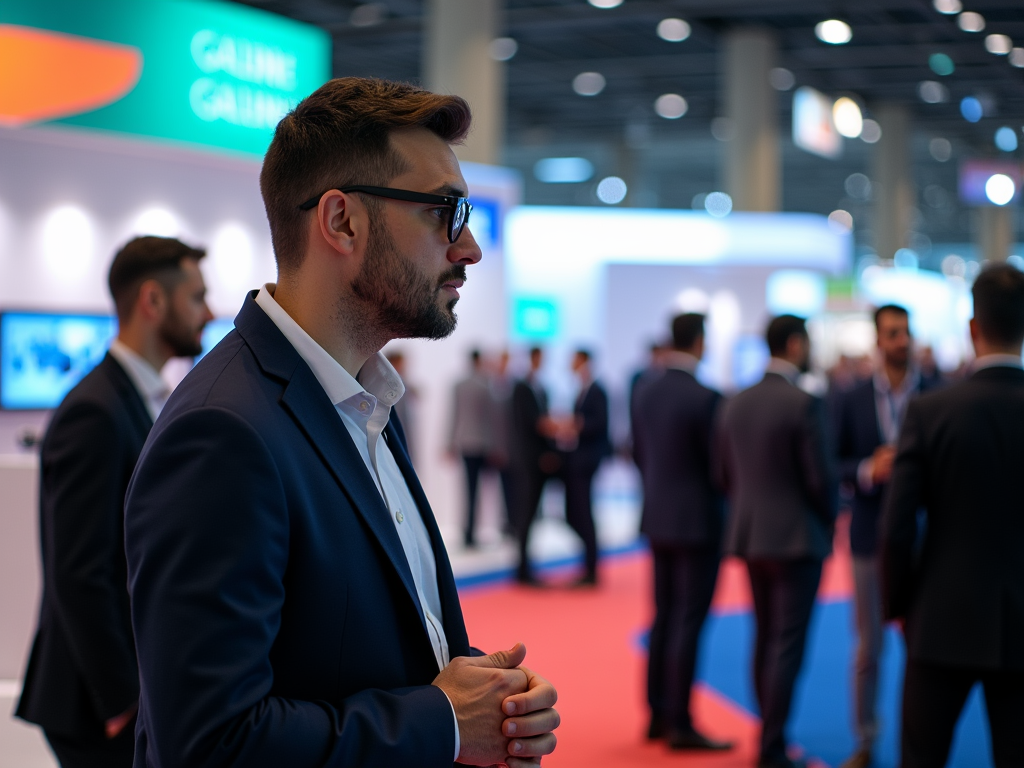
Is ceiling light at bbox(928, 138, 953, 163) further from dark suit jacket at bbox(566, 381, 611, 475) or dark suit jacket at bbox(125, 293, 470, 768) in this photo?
dark suit jacket at bbox(125, 293, 470, 768)

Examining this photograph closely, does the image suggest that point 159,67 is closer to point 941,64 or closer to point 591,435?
point 591,435

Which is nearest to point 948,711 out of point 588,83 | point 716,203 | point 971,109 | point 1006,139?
point 588,83

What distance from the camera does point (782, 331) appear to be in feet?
14.3

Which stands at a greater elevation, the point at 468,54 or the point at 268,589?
the point at 468,54

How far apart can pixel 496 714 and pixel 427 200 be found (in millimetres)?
660

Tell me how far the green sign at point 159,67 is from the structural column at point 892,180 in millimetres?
14005

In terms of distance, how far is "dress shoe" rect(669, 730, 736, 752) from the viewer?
14.9 feet

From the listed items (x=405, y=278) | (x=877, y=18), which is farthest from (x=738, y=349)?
(x=405, y=278)

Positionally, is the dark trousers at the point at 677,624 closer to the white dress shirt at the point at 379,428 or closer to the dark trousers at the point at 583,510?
the white dress shirt at the point at 379,428

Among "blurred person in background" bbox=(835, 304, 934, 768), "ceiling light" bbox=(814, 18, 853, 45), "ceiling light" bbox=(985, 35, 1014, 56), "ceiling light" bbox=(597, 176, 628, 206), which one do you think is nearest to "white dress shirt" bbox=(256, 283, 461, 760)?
"blurred person in background" bbox=(835, 304, 934, 768)

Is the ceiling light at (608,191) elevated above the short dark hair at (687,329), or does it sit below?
above

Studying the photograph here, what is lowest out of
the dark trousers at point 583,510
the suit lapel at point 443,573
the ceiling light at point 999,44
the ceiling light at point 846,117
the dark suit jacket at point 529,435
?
the dark trousers at point 583,510

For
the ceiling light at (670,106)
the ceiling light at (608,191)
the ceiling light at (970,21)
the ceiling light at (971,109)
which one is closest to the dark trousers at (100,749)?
the ceiling light at (970,21)

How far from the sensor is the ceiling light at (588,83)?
18.8 m
